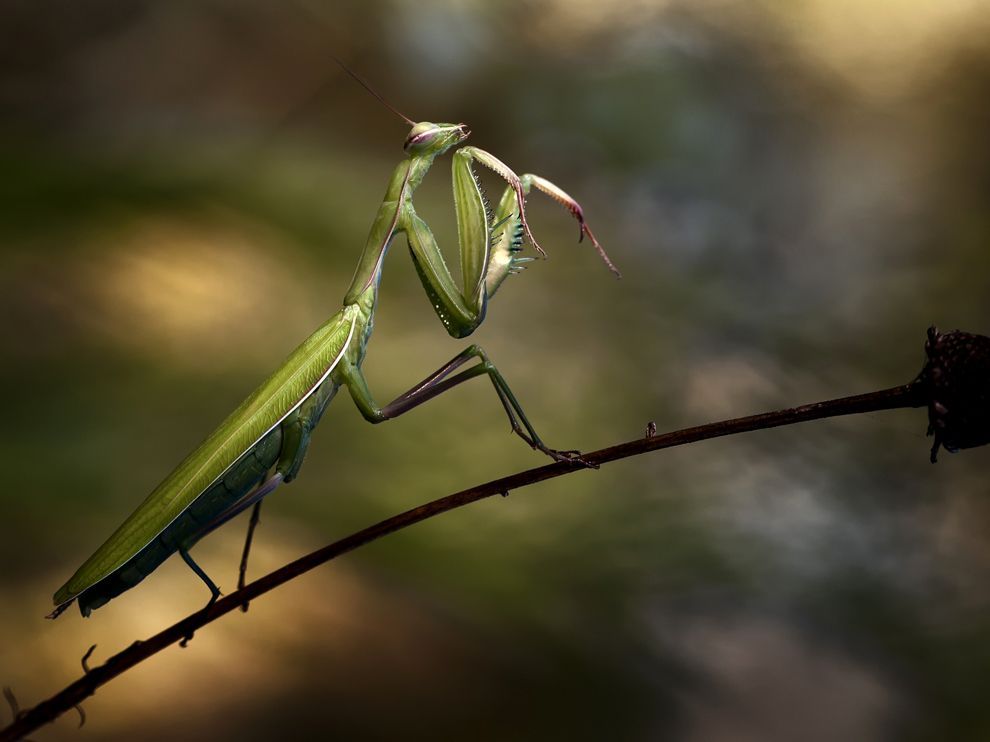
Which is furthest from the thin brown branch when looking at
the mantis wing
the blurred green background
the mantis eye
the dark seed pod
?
the blurred green background

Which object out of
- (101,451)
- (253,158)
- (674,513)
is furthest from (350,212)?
(674,513)

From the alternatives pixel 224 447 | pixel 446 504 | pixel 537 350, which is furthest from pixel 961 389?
pixel 537 350

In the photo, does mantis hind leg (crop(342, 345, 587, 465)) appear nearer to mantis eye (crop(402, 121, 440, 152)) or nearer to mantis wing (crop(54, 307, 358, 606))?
mantis wing (crop(54, 307, 358, 606))

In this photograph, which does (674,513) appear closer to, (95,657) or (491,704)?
(491,704)

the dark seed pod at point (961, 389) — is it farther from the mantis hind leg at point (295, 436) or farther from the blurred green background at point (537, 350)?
the blurred green background at point (537, 350)

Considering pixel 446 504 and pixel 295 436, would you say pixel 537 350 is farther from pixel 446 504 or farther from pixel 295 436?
pixel 446 504

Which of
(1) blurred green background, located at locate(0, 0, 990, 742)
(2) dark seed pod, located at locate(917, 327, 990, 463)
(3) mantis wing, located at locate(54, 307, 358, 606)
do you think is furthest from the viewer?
(1) blurred green background, located at locate(0, 0, 990, 742)

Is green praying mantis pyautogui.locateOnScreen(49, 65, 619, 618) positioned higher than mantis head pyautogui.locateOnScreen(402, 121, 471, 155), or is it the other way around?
mantis head pyautogui.locateOnScreen(402, 121, 471, 155)
